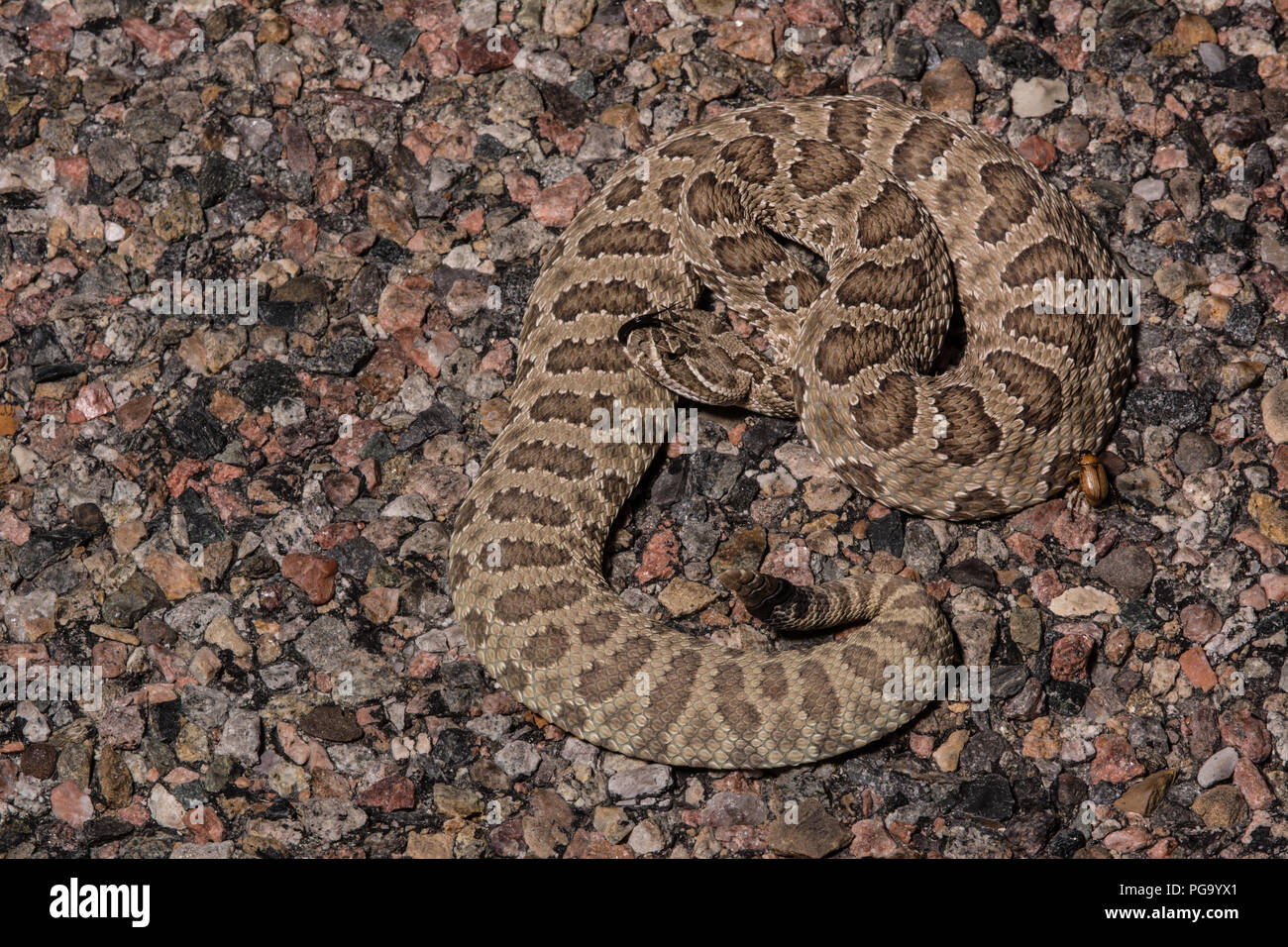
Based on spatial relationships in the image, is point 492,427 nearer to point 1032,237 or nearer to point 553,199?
point 553,199

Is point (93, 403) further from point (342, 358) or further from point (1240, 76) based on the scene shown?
point (1240, 76)

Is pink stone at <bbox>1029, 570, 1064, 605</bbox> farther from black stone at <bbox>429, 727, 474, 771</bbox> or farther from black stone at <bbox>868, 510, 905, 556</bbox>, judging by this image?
black stone at <bbox>429, 727, 474, 771</bbox>

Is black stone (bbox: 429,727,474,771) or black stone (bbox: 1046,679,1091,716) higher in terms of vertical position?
black stone (bbox: 1046,679,1091,716)

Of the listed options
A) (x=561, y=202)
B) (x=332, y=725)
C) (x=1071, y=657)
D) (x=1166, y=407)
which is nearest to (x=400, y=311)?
(x=561, y=202)

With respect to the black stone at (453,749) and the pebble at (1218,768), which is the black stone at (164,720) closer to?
the black stone at (453,749)

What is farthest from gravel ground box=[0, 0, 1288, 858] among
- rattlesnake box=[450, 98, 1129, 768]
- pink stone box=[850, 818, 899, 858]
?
rattlesnake box=[450, 98, 1129, 768]

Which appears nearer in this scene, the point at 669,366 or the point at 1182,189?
the point at 669,366

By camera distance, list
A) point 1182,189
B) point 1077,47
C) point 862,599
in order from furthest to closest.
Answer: point 1077,47 < point 1182,189 < point 862,599

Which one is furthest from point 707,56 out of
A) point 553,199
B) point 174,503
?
point 174,503
